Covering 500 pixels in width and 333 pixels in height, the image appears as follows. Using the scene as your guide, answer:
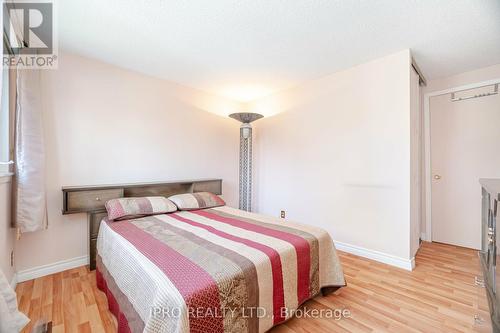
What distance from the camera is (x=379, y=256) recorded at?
2498 mm

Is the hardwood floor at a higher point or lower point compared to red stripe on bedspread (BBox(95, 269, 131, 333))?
lower

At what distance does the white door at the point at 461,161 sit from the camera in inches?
105

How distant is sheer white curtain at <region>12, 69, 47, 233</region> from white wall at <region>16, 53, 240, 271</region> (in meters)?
0.24

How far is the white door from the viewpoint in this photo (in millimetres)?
2668

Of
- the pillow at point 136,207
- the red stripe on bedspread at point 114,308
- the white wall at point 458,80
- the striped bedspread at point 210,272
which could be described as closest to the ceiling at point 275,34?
the white wall at point 458,80

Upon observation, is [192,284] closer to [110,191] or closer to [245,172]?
[110,191]

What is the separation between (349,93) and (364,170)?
0.98 metres

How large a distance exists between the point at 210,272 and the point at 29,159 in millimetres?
2012

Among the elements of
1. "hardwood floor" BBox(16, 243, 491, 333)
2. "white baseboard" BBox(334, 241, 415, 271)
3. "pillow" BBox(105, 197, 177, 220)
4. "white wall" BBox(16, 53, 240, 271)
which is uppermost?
"white wall" BBox(16, 53, 240, 271)

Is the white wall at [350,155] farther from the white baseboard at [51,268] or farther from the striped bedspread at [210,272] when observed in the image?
the white baseboard at [51,268]

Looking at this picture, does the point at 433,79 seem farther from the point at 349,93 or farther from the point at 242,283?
the point at 242,283

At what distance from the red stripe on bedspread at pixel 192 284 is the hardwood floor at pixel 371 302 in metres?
0.63

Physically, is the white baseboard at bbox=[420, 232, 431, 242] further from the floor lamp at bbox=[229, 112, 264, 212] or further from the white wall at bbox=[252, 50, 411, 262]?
the floor lamp at bbox=[229, 112, 264, 212]

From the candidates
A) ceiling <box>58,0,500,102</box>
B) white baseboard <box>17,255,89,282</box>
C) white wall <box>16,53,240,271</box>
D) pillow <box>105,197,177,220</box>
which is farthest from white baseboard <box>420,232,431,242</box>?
white baseboard <box>17,255,89,282</box>
